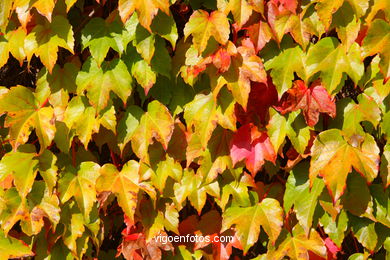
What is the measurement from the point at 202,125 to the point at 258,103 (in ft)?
0.91

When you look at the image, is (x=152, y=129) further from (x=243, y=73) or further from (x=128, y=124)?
(x=243, y=73)

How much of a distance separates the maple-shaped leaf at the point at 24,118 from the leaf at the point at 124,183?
0.28m

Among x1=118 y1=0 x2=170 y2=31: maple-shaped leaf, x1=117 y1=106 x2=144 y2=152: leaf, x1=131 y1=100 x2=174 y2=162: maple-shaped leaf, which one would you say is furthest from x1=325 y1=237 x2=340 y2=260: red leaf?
x1=118 y1=0 x2=170 y2=31: maple-shaped leaf

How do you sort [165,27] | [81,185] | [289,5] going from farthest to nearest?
[81,185] < [165,27] < [289,5]

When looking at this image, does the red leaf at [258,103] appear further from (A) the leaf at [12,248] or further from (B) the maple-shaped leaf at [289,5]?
(A) the leaf at [12,248]

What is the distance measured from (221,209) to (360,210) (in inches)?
25.3

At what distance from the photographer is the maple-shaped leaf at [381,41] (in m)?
2.09

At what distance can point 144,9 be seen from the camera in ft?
7.18

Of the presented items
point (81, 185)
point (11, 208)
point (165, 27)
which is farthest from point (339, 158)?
point (11, 208)

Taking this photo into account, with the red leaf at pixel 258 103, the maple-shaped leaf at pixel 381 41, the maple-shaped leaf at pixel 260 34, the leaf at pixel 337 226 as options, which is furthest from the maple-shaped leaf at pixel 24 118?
the maple-shaped leaf at pixel 381 41

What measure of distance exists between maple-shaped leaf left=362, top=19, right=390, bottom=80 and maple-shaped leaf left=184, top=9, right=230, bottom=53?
21.7 inches

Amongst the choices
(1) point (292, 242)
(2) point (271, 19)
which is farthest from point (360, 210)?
(2) point (271, 19)

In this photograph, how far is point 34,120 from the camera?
93.4 inches

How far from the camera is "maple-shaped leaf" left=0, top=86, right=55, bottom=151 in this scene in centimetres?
234
